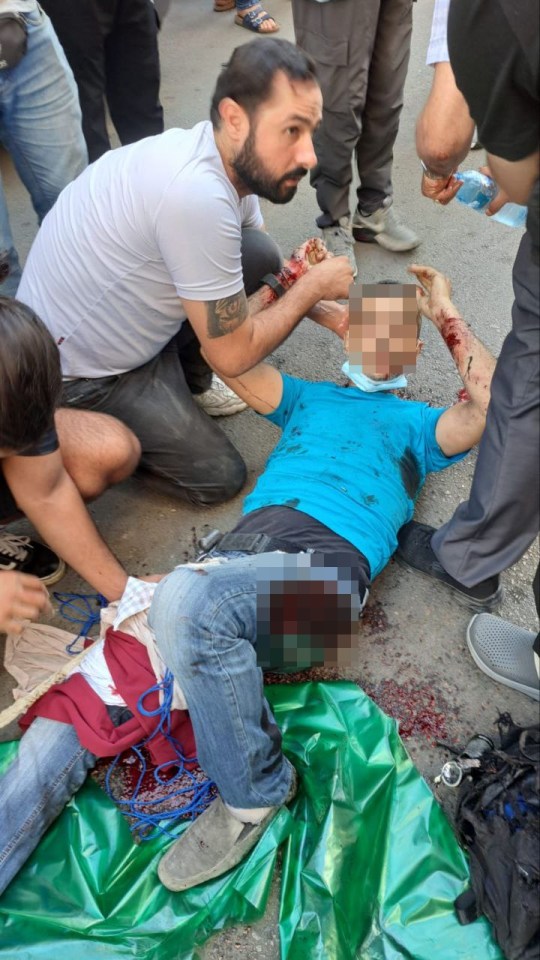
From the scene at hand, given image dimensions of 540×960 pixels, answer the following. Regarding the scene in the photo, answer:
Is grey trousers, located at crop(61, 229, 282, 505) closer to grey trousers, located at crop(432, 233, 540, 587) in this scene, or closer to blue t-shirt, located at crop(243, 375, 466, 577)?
blue t-shirt, located at crop(243, 375, 466, 577)

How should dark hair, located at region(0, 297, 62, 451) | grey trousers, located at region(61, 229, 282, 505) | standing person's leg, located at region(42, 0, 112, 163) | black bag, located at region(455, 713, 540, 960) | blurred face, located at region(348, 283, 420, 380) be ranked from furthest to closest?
standing person's leg, located at region(42, 0, 112, 163)
grey trousers, located at region(61, 229, 282, 505)
blurred face, located at region(348, 283, 420, 380)
dark hair, located at region(0, 297, 62, 451)
black bag, located at region(455, 713, 540, 960)

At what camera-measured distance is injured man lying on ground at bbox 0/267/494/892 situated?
1711 mm

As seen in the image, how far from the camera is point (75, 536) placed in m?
2.09

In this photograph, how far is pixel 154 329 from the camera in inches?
96.1

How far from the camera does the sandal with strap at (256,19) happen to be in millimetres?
5559

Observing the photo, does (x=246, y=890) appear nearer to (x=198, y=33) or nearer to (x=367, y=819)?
(x=367, y=819)

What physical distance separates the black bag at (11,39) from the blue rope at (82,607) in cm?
168

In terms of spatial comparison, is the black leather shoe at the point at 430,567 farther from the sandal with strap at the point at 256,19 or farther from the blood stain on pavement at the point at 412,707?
the sandal with strap at the point at 256,19

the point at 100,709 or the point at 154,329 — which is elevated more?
the point at 154,329

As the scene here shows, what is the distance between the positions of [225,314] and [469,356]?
718 mm

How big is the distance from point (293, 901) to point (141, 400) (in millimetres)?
1484

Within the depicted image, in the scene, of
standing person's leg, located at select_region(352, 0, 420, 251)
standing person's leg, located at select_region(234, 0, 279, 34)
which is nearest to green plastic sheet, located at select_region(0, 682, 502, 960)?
standing person's leg, located at select_region(352, 0, 420, 251)

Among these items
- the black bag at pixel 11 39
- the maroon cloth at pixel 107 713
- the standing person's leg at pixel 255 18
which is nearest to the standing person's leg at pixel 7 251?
the black bag at pixel 11 39

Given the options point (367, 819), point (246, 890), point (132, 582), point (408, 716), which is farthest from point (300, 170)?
point (246, 890)
